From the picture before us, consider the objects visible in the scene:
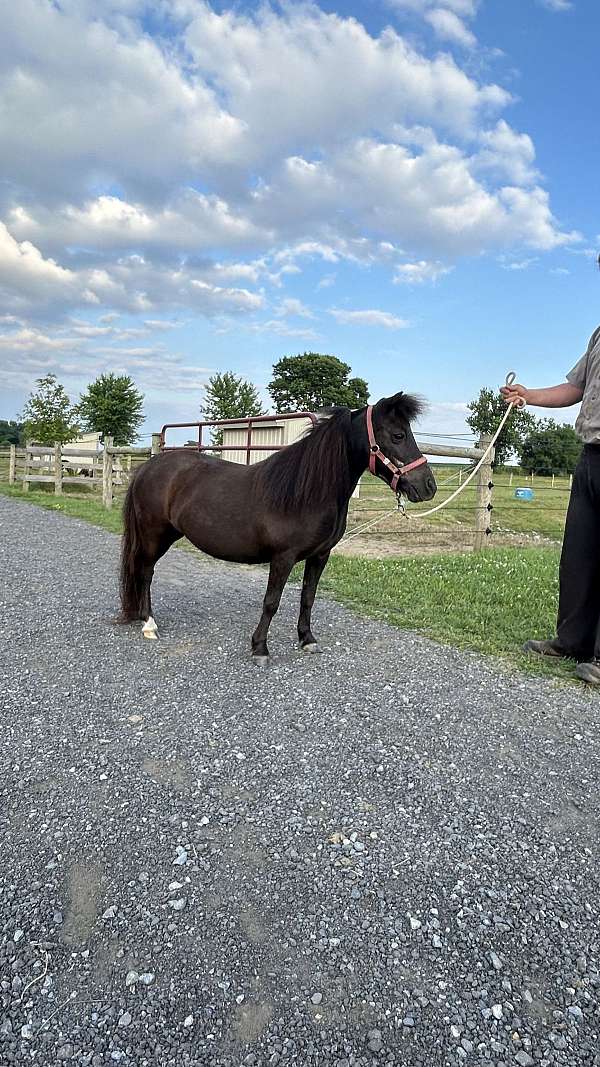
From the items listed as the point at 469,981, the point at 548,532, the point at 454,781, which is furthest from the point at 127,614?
the point at 548,532

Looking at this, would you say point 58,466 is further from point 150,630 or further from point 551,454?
point 551,454

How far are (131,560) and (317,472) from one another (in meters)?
1.69

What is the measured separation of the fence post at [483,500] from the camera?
28.2ft

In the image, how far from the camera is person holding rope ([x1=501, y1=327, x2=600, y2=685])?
379cm

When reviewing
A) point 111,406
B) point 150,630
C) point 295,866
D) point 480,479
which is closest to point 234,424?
point 480,479

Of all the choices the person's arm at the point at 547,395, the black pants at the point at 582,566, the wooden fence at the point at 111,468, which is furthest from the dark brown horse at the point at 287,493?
the wooden fence at the point at 111,468

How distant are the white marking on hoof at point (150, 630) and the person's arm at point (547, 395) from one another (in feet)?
10.2

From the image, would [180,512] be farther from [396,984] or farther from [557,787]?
[396,984]

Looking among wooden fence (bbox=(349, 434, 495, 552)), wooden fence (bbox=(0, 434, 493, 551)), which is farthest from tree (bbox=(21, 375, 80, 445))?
wooden fence (bbox=(349, 434, 495, 552))

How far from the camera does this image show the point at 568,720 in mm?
3121

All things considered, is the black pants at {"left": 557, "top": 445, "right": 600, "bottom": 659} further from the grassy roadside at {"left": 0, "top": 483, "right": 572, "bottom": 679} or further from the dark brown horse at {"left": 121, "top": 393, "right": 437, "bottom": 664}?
the dark brown horse at {"left": 121, "top": 393, "right": 437, "bottom": 664}

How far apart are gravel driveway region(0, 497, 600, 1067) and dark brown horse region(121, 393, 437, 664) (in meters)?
0.77

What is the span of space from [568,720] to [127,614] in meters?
3.21

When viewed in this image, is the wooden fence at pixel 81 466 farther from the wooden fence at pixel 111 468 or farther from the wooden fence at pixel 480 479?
the wooden fence at pixel 480 479
